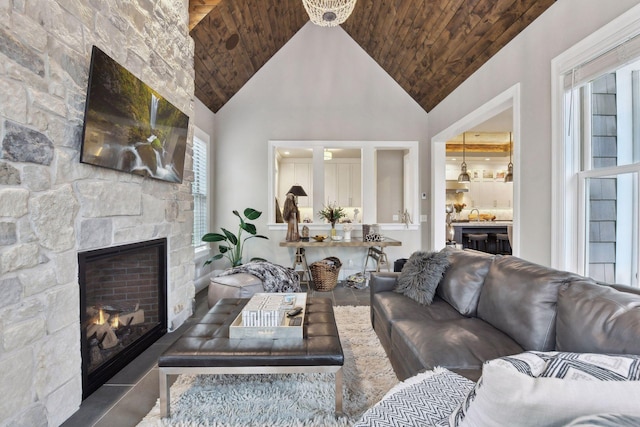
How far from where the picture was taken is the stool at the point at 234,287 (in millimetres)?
3078

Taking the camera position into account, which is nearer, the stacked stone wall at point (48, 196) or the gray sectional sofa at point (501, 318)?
the gray sectional sofa at point (501, 318)

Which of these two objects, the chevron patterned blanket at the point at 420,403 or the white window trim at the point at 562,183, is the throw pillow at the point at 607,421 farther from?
the white window trim at the point at 562,183

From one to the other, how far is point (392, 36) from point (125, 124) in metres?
3.83

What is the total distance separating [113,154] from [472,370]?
8.27ft

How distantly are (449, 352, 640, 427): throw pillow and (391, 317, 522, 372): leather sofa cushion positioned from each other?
810 mm

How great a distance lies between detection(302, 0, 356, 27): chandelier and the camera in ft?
9.89

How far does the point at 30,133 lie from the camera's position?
4.95 feet

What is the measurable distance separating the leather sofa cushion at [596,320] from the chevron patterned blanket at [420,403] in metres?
0.57

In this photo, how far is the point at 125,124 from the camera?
2123mm

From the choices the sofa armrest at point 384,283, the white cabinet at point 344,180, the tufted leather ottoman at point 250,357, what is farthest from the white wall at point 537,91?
the white cabinet at point 344,180

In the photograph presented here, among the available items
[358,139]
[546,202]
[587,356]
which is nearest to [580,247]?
[546,202]

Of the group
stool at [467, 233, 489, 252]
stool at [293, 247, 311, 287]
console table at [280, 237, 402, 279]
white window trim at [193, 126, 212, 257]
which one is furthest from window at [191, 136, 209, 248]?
stool at [467, 233, 489, 252]

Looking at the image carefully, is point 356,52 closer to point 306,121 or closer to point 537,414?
point 306,121

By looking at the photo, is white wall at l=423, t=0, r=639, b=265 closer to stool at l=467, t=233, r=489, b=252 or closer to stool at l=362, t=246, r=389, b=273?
stool at l=362, t=246, r=389, b=273
